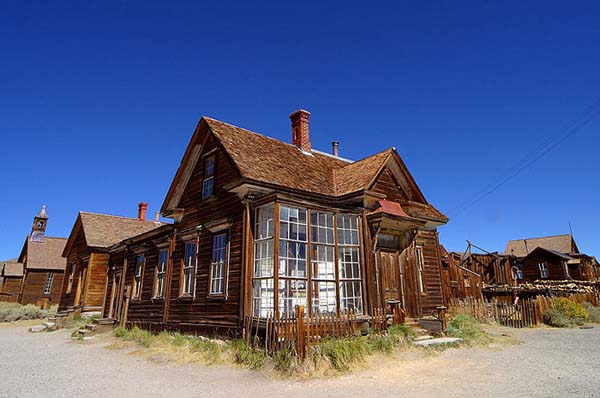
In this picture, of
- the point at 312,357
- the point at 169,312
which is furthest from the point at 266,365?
the point at 169,312

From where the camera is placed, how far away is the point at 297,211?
1118cm

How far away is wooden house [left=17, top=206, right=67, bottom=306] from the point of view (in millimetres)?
36406

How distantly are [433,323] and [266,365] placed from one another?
5865 mm

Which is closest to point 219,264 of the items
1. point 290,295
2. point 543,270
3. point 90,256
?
point 290,295

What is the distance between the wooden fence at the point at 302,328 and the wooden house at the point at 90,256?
16.5 metres

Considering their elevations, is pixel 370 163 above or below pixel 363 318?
above

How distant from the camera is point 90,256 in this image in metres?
23.2

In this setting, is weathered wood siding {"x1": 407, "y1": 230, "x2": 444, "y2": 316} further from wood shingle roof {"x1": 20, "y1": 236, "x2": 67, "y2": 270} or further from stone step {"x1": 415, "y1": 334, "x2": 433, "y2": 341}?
wood shingle roof {"x1": 20, "y1": 236, "x2": 67, "y2": 270}

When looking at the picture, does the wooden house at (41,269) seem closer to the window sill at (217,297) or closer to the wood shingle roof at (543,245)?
the window sill at (217,297)

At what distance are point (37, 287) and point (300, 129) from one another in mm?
33878

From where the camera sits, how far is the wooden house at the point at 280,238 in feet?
36.0

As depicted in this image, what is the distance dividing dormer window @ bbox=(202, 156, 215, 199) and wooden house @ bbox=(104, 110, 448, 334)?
6 cm

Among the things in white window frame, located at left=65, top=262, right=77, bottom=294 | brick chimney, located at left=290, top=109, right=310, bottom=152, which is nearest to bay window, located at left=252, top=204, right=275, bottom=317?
brick chimney, located at left=290, top=109, right=310, bottom=152

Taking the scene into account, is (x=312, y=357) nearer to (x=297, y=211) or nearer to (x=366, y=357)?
(x=366, y=357)
